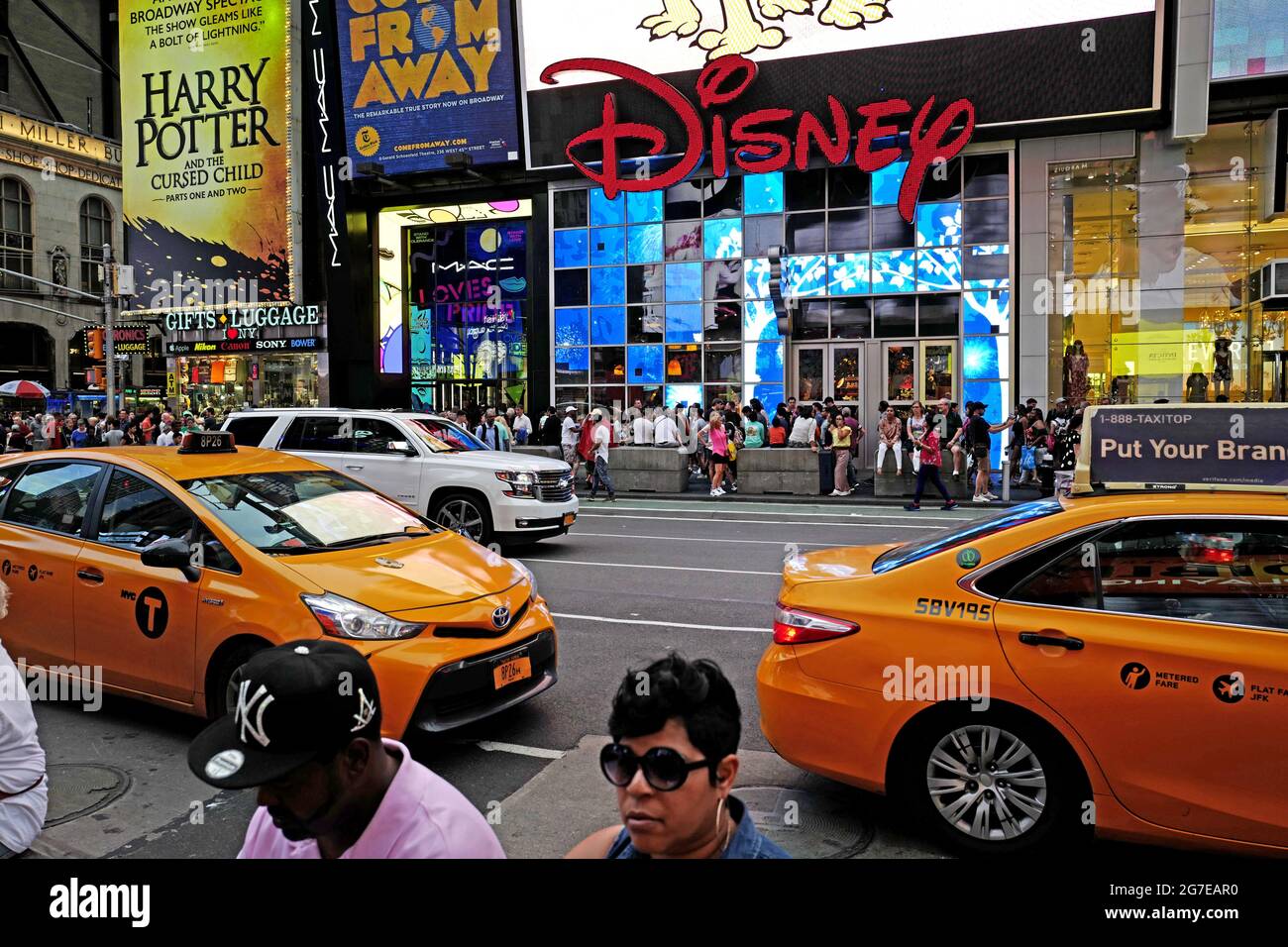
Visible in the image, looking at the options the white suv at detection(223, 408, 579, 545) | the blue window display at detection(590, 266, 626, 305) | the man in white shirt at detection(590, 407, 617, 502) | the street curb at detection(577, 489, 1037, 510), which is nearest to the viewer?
the white suv at detection(223, 408, 579, 545)

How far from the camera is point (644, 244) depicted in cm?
2702

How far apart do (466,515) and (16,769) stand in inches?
349

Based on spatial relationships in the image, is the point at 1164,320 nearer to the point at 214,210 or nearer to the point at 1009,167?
the point at 1009,167

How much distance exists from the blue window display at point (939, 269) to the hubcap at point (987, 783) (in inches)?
854

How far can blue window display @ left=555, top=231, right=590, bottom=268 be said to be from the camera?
27766 mm

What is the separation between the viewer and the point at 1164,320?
75.6 feet

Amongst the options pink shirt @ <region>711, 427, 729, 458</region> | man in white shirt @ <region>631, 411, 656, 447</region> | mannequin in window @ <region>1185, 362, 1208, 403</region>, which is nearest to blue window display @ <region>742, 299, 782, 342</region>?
man in white shirt @ <region>631, 411, 656, 447</region>

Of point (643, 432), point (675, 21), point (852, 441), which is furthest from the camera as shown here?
point (675, 21)

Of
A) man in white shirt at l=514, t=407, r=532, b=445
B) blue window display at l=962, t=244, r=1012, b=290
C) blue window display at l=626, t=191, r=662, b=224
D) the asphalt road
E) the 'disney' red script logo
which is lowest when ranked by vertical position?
the asphalt road

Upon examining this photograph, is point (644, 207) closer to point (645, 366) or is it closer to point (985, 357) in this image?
point (645, 366)

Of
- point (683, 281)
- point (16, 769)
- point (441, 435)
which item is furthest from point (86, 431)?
point (16, 769)

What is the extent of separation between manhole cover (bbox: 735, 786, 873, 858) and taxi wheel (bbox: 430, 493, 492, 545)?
25.0 feet

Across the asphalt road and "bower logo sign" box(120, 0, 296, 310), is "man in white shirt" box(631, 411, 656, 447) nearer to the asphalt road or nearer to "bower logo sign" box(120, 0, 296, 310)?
the asphalt road
